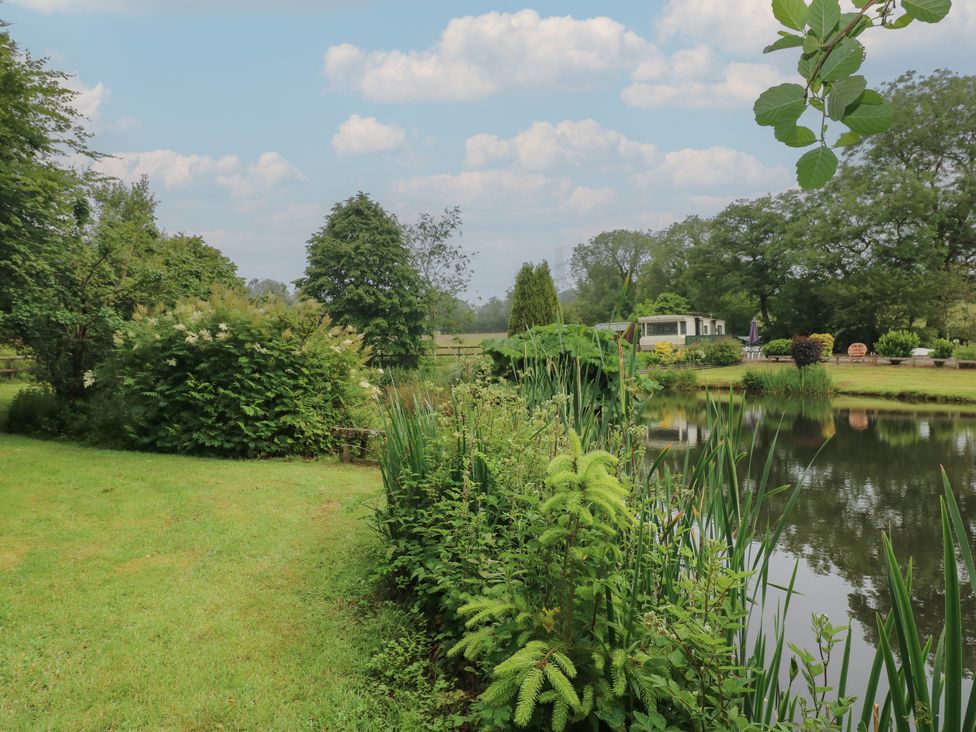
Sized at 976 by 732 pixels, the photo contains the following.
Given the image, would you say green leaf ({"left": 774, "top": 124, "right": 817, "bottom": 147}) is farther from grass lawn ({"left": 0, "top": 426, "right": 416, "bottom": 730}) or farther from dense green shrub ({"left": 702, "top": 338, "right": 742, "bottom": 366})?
dense green shrub ({"left": 702, "top": 338, "right": 742, "bottom": 366})

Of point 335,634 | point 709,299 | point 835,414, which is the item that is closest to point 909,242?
point 709,299

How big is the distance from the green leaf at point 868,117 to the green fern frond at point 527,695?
1.50 metres

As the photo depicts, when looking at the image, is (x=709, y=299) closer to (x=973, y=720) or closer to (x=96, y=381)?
(x=96, y=381)

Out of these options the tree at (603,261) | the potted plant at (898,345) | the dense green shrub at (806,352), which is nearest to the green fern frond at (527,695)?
the dense green shrub at (806,352)

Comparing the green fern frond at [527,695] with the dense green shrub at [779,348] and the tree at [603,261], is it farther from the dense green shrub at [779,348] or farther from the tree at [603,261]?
the tree at [603,261]

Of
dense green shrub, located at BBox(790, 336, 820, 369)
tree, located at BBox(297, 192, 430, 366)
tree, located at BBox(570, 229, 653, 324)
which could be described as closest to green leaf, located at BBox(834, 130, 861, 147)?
tree, located at BBox(297, 192, 430, 366)

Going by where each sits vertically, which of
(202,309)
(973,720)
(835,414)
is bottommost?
(835,414)

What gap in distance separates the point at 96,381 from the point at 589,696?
9.73 meters

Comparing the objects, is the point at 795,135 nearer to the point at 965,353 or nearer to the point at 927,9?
the point at 927,9

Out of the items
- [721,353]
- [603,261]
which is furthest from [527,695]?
[603,261]

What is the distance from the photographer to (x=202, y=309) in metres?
8.32

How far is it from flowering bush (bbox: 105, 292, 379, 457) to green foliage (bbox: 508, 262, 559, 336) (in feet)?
35.9

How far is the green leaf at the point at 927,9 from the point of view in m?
0.74

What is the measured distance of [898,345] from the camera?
82.9 feet
